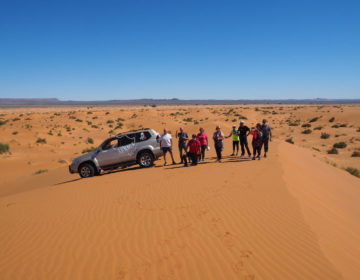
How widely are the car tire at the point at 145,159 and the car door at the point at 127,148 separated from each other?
0.36 m

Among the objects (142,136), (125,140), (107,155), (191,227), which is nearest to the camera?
(191,227)

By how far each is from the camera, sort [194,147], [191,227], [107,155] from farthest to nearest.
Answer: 1. [107,155]
2. [194,147]
3. [191,227]

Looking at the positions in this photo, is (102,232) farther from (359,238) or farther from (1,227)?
(359,238)

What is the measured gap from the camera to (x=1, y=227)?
6473 mm

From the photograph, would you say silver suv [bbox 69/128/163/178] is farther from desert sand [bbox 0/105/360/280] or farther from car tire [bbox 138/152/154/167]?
desert sand [bbox 0/105/360/280]

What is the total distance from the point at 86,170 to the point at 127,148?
2.26m

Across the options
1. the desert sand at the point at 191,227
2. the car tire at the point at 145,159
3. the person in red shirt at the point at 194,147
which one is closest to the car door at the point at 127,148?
the car tire at the point at 145,159

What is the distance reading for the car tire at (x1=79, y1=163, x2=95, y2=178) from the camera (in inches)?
463

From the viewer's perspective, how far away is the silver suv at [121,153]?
1165 cm

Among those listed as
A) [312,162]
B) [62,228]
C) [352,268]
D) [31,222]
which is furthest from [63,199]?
[312,162]

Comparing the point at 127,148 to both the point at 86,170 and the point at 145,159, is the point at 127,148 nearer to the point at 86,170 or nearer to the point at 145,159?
the point at 145,159

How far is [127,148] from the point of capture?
11.7 metres

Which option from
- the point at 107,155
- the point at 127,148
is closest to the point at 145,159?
the point at 127,148

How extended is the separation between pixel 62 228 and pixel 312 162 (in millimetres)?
13604
